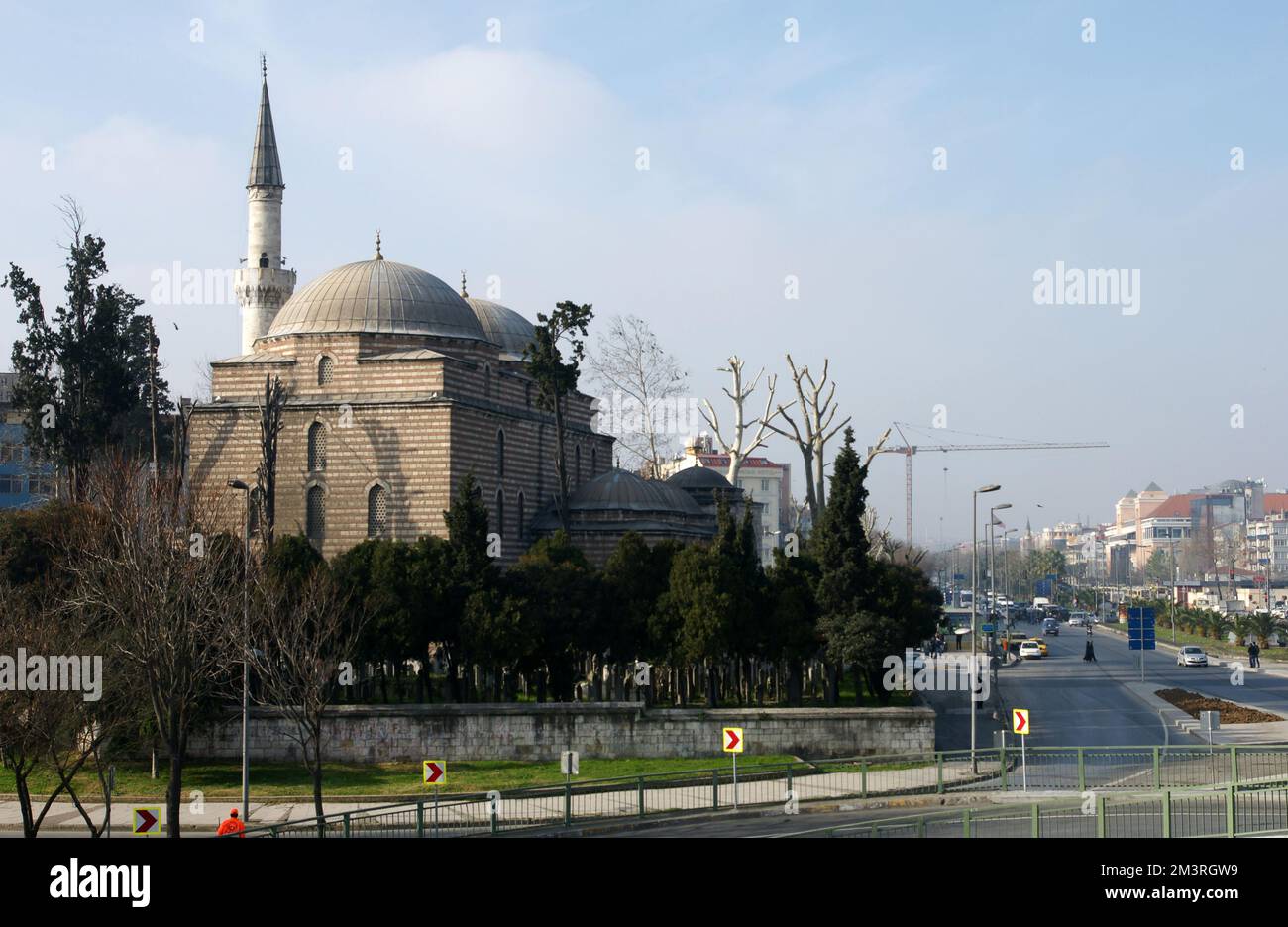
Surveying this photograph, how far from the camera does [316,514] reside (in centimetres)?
5097

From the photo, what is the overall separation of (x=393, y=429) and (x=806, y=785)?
24989mm

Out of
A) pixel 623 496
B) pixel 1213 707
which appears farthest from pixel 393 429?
pixel 1213 707

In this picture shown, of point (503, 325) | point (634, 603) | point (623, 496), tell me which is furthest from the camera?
point (503, 325)

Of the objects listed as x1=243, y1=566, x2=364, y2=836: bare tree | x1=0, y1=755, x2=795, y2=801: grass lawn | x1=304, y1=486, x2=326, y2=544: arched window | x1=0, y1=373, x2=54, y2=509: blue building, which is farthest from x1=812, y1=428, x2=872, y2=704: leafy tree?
x1=0, y1=373, x2=54, y2=509: blue building

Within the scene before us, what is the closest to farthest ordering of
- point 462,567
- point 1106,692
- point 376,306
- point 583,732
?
point 583,732 < point 462,567 < point 1106,692 < point 376,306

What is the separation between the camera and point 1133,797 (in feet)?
63.0

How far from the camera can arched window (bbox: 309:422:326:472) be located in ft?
168

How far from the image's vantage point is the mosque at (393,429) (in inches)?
1991

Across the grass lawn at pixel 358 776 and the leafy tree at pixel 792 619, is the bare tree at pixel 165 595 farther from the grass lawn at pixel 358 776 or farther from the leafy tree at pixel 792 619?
the leafy tree at pixel 792 619

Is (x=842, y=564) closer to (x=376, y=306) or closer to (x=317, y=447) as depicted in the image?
(x=317, y=447)

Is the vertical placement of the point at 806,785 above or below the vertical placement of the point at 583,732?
below
